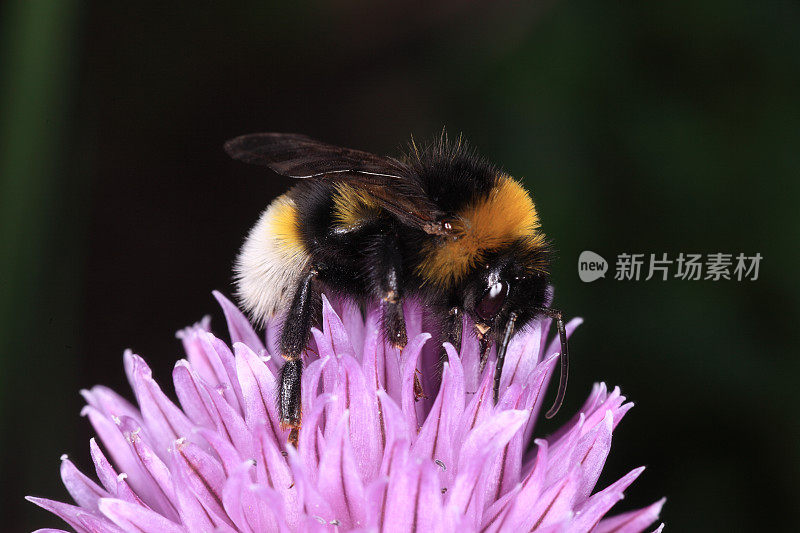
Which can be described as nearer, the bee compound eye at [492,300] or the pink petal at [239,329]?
the bee compound eye at [492,300]

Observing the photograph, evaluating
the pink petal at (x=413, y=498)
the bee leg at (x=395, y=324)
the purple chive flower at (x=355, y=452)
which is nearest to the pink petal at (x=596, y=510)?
the purple chive flower at (x=355, y=452)

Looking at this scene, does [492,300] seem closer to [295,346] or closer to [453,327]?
[453,327]

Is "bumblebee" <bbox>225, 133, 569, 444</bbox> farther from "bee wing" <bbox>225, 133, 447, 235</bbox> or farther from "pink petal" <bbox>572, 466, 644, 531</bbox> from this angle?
"pink petal" <bbox>572, 466, 644, 531</bbox>

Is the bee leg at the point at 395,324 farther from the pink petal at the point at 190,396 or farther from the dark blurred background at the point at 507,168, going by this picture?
the dark blurred background at the point at 507,168

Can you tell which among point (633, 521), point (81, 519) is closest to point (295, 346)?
point (81, 519)

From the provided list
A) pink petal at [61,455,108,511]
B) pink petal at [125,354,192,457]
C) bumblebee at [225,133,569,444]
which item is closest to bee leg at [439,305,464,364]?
bumblebee at [225,133,569,444]

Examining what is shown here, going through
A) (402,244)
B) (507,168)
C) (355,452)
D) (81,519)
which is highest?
(507,168)
